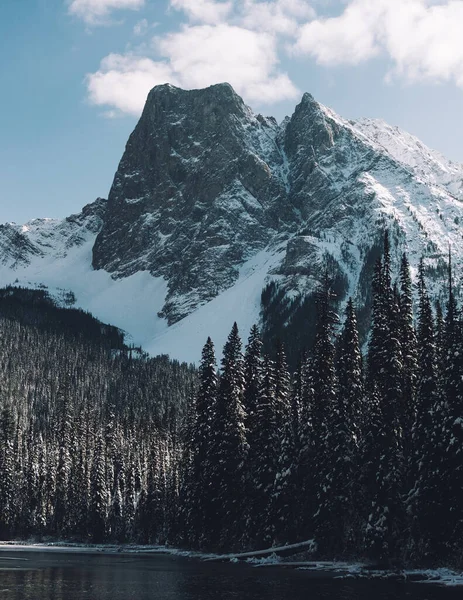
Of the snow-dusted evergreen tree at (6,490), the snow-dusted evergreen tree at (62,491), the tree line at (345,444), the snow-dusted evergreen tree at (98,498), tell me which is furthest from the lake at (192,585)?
the snow-dusted evergreen tree at (6,490)

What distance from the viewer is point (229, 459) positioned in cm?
6588

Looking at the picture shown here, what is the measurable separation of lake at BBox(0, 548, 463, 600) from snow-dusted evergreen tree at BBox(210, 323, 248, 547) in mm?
4853

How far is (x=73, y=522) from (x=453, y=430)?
8174 cm

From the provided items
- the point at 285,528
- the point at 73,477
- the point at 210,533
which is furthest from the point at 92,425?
the point at 285,528

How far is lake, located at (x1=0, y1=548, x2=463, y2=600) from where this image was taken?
127ft

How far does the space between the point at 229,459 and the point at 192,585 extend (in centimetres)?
2055

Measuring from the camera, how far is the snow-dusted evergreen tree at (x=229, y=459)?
6544cm

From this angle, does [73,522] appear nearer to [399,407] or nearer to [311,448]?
[311,448]

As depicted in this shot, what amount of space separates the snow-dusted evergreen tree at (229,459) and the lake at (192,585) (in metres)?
4.85

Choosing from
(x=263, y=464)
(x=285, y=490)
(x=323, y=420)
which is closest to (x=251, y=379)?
(x=263, y=464)

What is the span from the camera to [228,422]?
66.0m

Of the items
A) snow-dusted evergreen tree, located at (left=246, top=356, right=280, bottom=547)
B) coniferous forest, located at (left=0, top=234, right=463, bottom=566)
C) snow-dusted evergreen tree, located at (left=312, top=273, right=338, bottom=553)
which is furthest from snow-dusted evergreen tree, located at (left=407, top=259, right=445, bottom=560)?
snow-dusted evergreen tree, located at (left=246, top=356, right=280, bottom=547)

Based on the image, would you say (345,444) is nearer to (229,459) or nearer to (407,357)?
(407,357)

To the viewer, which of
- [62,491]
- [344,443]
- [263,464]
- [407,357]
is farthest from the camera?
[62,491]
